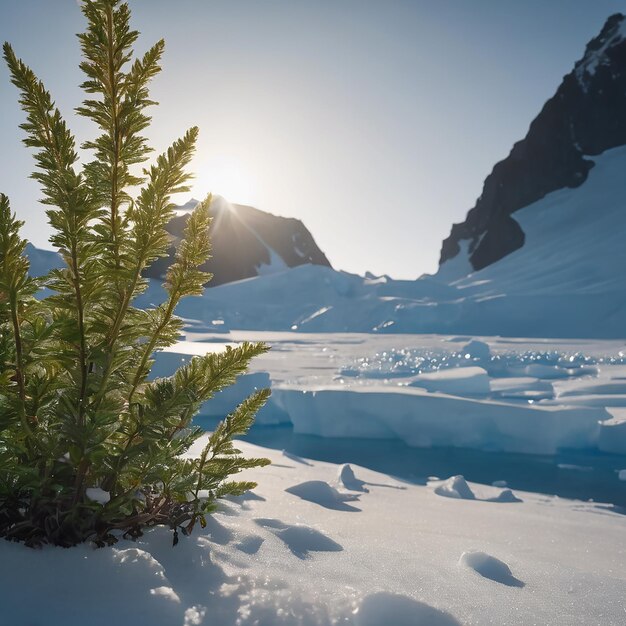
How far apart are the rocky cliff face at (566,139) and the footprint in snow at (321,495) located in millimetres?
56418

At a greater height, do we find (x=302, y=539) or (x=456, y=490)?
(x=302, y=539)

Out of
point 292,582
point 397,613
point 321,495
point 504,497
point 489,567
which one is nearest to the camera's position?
point 397,613

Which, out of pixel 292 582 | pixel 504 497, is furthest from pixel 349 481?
pixel 292 582

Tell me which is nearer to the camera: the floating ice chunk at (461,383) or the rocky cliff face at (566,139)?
the floating ice chunk at (461,383)

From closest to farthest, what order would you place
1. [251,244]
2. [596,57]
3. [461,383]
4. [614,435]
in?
[614,435] → [461,383] → [596,57] → [251,244]

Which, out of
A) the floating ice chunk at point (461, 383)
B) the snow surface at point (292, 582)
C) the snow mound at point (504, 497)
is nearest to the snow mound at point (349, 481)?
the snow mound at point (504, 497)

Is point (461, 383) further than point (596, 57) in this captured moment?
No

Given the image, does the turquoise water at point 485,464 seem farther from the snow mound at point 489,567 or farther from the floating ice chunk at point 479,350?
the floating ice chunk at point 479,350

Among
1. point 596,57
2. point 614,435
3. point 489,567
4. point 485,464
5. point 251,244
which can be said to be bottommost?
point 485,464

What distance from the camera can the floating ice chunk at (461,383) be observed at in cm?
1182

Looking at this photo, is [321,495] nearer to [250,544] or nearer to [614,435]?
[250,544]

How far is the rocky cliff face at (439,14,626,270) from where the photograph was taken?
52.8 meters

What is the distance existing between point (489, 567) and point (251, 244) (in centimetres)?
8975

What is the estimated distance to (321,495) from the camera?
3240 mm
